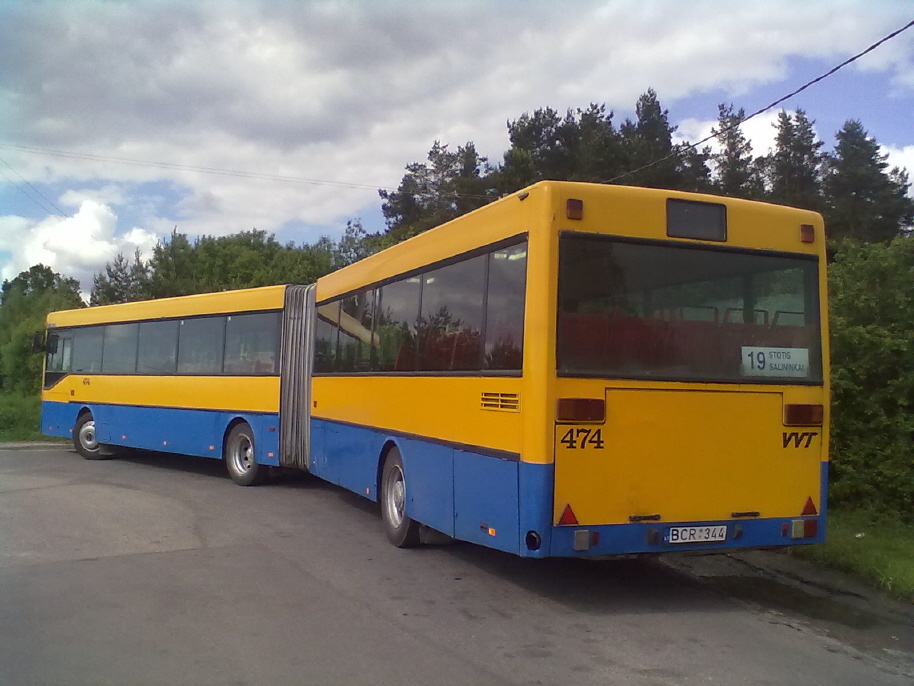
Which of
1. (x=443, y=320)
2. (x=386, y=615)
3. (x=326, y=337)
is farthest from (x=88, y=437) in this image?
(x=386, y=615)

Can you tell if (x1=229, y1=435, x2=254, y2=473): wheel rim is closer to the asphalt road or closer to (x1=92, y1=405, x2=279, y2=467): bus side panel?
(x1=92, y1=405, x2=279, y2=467): bus side panel

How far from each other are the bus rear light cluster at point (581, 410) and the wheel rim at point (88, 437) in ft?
47.8

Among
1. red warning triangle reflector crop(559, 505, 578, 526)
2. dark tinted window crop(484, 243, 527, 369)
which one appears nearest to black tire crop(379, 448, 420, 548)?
dark tinted window crop(484, 243, 527, 369)

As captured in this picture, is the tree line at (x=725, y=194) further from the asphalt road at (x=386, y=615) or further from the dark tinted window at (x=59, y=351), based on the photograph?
the dark tinted window at (x=59, y=351)

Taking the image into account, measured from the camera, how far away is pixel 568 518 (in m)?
6.36

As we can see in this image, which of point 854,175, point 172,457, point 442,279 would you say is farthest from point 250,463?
point 854,175

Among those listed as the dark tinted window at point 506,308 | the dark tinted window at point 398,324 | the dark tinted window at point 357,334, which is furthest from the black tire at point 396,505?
the dark tinted window at point 506,308

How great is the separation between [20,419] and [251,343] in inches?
542

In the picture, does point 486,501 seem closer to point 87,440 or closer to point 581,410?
point 581,410

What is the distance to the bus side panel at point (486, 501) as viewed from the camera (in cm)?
662

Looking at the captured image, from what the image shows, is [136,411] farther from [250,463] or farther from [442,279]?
[442,279]

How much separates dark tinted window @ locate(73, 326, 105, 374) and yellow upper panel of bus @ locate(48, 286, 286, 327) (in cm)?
20

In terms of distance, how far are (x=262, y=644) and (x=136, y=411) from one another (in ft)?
39.5

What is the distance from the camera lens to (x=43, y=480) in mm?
14602
